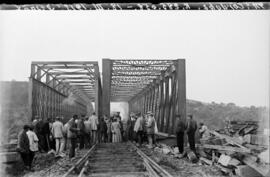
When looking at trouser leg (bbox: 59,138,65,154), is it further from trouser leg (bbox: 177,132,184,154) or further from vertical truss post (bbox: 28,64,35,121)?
trouser leg (bbox: 177,132,184,154)

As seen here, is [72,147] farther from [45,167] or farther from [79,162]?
[45,167]

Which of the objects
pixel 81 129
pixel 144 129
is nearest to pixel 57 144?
pixel 81 129

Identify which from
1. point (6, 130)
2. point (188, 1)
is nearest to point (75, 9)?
point (188, 1)

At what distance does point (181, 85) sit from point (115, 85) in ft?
7.40

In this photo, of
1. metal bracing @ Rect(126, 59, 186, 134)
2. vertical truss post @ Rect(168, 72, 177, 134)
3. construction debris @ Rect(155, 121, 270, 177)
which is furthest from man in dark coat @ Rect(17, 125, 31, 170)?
vertical truss post @ Rect(168, 72, 177, 134)

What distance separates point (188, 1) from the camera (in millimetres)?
6875

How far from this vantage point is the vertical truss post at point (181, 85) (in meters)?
8.06

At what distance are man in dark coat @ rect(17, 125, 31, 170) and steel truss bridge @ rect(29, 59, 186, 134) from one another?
1.22 m

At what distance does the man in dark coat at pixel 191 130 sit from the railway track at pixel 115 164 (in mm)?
1112

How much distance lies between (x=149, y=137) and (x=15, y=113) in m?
4.49

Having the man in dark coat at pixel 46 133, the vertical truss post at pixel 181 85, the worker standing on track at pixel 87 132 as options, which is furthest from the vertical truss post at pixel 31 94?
the vertical truss post at pixel 181 85

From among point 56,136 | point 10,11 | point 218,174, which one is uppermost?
point 10,11

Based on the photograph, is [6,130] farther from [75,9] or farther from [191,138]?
[191,138]

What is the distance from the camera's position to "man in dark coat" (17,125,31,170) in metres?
7.67
